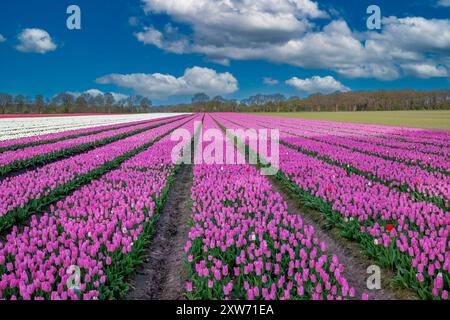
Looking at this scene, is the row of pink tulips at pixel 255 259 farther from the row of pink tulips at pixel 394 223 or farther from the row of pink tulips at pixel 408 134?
the row of pink tulips at pixel 408 134

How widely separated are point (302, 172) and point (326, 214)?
4.02 m

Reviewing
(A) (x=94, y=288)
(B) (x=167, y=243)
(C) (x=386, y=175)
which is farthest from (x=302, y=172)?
(A) (x=94, y=288)

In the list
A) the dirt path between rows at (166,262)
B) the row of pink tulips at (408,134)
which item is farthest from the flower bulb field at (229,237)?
the row of pink tulips at (408,134)

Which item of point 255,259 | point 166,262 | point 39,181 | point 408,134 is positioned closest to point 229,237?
point 255,259

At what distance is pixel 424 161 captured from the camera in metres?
13.2

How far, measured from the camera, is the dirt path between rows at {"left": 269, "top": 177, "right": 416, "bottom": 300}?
4504 mm

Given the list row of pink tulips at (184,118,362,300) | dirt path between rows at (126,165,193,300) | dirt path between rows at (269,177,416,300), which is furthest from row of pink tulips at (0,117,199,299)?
dirt path between rows at (269,177,416,300)

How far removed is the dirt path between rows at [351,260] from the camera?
14.8 ft

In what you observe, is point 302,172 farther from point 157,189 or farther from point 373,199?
point 157,189

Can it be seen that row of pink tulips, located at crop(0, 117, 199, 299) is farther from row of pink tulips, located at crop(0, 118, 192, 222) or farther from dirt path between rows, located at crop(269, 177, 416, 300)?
dirt path between rows, located at crop(269, 177, 416, 300)

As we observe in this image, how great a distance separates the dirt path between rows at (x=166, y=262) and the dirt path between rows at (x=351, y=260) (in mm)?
2568

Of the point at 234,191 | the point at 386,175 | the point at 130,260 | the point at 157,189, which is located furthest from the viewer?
the point at 386,175

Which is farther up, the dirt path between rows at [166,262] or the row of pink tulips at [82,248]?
the row of pink tulips at [82,248]

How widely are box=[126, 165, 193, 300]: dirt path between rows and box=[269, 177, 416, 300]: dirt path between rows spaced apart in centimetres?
257
